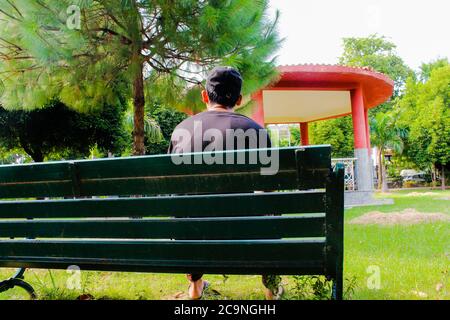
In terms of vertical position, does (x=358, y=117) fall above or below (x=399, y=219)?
above

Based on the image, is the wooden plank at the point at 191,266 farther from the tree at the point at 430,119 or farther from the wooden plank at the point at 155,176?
the tree at the point at 430,119

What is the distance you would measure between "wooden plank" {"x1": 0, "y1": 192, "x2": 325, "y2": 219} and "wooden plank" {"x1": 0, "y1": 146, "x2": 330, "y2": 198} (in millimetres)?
39

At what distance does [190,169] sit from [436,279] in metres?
2.30

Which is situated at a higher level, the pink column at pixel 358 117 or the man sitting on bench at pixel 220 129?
the pink column at pixel 358 117

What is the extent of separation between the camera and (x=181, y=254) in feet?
5.90

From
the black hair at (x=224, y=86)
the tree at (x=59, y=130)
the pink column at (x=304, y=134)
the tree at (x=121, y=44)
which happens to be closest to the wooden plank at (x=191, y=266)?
the black hair at (x=224, y=86)

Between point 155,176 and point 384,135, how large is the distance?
27.5 metres

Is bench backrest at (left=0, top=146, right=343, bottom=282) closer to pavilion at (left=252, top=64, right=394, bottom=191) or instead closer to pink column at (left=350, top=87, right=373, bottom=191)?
pavilion at (left=252, top=64, right=394, bottom=191)

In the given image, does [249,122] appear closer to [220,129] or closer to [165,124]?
[220,129]

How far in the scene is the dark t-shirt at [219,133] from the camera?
2125 millimetres

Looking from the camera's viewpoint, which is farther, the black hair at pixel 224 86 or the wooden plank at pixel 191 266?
the black hair at pixel 224 86

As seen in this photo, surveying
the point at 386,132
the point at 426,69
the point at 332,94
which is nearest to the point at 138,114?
the point at 332,94

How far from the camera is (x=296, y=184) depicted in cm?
157

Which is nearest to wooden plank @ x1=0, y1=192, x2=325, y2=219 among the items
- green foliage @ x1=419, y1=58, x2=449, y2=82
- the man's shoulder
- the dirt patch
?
the man's shoulder
